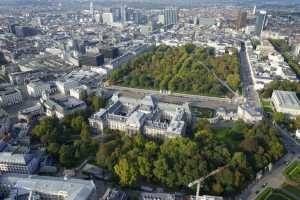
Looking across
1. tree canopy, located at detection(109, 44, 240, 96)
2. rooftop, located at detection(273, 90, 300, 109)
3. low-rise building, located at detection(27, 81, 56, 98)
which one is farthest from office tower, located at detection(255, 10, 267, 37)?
low-rise building, located at detection(27, 81, 56, 98)

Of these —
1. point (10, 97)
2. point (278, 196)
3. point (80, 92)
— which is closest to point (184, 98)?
point (80, 92)

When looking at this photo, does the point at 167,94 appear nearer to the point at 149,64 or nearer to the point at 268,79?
the point at 149,64

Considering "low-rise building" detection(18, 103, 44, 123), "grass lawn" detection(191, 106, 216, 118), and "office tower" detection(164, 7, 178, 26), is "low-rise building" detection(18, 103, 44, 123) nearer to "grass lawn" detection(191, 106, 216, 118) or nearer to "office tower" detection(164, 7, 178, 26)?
"grass lawn" detection(191, 106, 216, 118)

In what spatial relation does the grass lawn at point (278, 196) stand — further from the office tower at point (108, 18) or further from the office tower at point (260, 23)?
the office tower at point (108, 18)

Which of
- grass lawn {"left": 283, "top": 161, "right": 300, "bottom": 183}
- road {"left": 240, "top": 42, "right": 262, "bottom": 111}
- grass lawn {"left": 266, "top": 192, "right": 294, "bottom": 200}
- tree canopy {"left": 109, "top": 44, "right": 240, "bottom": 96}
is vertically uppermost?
tree canopy {"left": 109, "top": 44, "right": 240, "bottom": 96}

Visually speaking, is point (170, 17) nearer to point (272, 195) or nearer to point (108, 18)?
point (108, 18)

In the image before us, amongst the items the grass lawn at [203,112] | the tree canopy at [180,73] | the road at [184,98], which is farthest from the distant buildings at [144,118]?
the tree canopy at [180,73]
